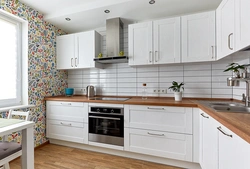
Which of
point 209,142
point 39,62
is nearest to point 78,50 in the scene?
point 39,62

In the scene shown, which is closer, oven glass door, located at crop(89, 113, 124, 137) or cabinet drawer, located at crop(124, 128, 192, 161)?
cabinet drawer, located at crop(124, 128, 192, 161)

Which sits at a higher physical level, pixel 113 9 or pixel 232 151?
pixel 113 9

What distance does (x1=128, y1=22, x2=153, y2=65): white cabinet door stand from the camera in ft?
6.98

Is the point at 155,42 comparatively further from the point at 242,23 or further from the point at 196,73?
the point at 242,23

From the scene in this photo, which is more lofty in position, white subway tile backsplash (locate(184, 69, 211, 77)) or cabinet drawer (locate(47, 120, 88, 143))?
white subway tile backsplash (locate(184, 69, 211, 77))

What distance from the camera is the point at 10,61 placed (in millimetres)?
2113

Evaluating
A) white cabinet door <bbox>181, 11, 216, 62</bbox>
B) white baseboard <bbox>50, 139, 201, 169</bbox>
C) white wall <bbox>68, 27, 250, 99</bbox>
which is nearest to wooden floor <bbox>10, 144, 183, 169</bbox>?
white baseboard <bbox>50, 139, 201, 169</bbox>

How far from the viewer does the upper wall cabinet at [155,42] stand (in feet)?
6.59

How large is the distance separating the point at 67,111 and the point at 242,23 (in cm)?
264

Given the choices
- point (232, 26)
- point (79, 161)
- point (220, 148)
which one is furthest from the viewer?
point (79, 161)

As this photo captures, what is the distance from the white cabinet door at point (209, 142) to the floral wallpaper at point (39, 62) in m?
2.66

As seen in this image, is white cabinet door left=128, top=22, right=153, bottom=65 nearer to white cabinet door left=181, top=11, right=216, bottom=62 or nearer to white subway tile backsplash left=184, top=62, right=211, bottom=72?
white cabinet door left=181, top=11, right=216, bottom=62

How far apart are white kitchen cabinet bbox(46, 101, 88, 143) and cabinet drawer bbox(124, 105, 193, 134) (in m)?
0.81

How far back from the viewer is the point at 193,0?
1.87 metres
